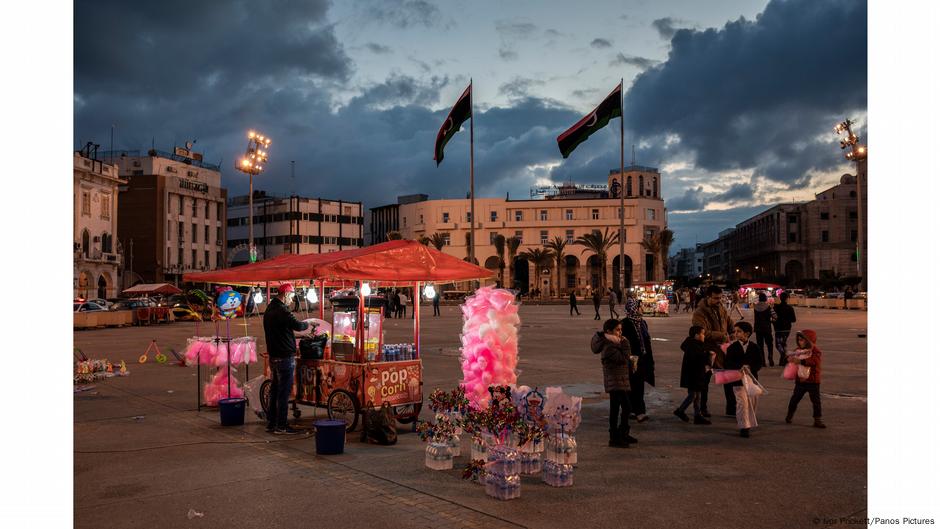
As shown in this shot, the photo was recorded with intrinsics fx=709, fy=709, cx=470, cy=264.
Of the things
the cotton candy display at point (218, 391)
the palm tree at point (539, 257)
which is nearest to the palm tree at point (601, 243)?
the palm tree at point (539, 257)

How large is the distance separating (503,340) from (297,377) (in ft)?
10.5

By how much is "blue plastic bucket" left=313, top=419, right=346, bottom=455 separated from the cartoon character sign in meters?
4.00

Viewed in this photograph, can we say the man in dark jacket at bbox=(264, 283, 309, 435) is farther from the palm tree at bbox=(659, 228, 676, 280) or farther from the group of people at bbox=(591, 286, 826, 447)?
the palm tree at bbox=(659, 228, 676, 280)

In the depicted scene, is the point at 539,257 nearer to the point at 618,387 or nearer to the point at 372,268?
the point at 372,268

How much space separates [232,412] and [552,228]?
89.6 metres

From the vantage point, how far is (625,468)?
757 cm

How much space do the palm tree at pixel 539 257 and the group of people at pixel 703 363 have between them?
81.9 m

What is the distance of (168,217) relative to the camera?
80.8m

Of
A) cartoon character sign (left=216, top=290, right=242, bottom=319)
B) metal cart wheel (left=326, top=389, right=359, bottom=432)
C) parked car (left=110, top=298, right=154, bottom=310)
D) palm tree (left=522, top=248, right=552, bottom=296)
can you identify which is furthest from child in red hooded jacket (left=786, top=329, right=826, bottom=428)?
palm tree (left=522, top=248, right=552, bottom=296)

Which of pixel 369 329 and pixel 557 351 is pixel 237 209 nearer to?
pixel 557 351

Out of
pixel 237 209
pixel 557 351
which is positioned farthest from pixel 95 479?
pixel 237 209

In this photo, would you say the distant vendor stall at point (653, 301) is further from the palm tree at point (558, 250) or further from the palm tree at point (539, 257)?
the palm tree at point (539, 257)

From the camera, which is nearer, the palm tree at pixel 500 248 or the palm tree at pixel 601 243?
the palm tree at pixel 601 243

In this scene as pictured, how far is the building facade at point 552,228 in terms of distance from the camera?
95.3 metres
